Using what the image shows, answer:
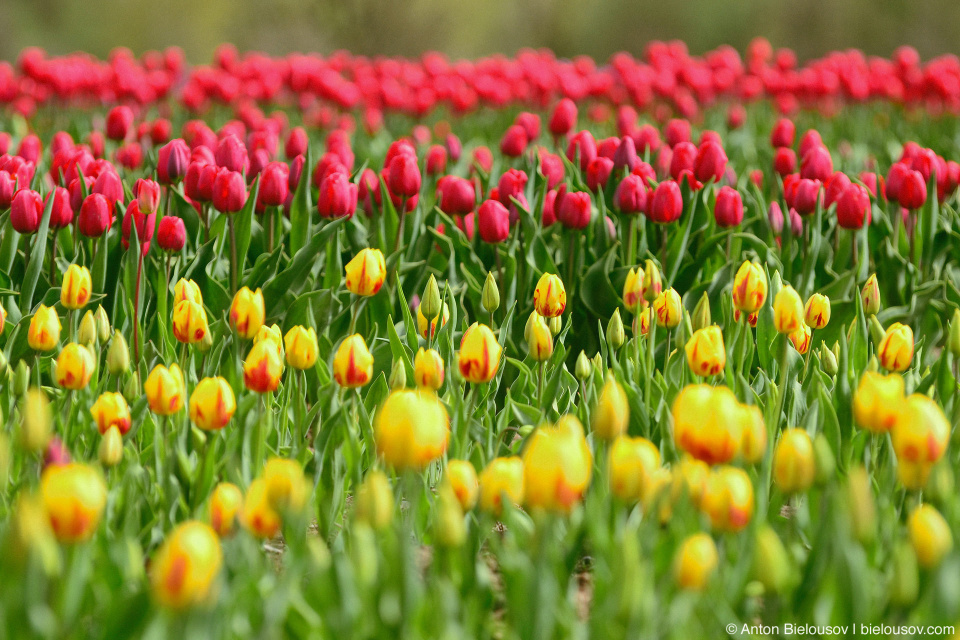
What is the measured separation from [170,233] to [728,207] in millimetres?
1806

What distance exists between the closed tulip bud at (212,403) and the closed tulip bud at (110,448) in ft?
0.59

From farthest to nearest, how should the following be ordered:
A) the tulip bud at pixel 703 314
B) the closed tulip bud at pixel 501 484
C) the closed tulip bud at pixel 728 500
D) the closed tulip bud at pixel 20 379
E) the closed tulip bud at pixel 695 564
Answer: the tulip bud at pixel 703 314 → the closed tulip bud at pixel 20 379 → the closed tulip bud at pixel 501 484 → the closed tulip bud at pixel 728 500 → the closed tulip bud at pixel 695 564

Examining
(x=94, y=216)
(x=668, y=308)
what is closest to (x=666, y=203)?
(x=668, y=308)

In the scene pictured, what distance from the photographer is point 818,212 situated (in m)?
3.80

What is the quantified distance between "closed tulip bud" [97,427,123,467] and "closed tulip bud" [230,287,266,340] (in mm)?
450

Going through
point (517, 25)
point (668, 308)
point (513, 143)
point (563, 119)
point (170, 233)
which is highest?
point (517, 25)

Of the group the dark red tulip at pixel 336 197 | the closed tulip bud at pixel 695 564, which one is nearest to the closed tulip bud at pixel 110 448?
the closed tulip bud at pixel 695 564

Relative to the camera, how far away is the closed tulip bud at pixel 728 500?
1.67 m

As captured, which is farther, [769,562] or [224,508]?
→ [224,508]

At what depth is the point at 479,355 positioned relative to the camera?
7.52 ft

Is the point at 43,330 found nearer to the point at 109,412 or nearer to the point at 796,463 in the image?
the point at 109,412

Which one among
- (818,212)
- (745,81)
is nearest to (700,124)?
(745,81)

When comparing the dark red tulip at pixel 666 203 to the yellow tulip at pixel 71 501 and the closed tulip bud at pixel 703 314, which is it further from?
the yellow tulip at pixel 71 501

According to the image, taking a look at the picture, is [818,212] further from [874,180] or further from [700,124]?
[700,124]
